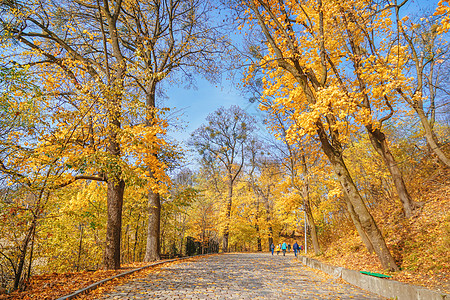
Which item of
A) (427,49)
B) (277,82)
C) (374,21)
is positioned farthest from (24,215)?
(427,49)

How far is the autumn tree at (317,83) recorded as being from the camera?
6934mm

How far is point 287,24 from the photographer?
873 cm

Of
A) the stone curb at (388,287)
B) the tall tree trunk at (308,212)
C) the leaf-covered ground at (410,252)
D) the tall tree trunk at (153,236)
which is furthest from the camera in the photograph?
the tall tree trunk at (308,212)

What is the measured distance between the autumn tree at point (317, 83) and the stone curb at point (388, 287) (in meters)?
0.99

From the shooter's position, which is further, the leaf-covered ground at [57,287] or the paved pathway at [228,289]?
the paved pathway at [228,289]

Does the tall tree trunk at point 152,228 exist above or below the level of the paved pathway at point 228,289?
above

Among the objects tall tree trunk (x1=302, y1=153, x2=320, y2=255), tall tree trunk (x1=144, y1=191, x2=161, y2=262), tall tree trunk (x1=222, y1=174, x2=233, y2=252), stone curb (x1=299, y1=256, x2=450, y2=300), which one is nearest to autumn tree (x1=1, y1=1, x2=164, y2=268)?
tall tree trunk (x1=144, y1=191, x2=161, y2=262)

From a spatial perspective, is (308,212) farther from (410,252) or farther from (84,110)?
(84,110)

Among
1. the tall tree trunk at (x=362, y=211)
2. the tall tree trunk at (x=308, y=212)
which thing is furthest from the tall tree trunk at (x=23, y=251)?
the tall tree trunk at (x=308, y=212)

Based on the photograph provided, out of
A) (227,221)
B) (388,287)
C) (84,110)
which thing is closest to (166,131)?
(84,110)

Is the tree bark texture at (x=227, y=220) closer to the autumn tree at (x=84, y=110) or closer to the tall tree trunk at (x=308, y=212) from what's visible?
the tall tree trunk at (x=308, y=212)

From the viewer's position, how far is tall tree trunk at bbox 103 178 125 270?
8.12 metres

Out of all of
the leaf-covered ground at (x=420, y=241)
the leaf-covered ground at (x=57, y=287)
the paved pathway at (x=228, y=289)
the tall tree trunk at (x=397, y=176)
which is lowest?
the paved pathway at (x=228, y=289)

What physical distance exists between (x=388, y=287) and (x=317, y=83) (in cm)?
571
